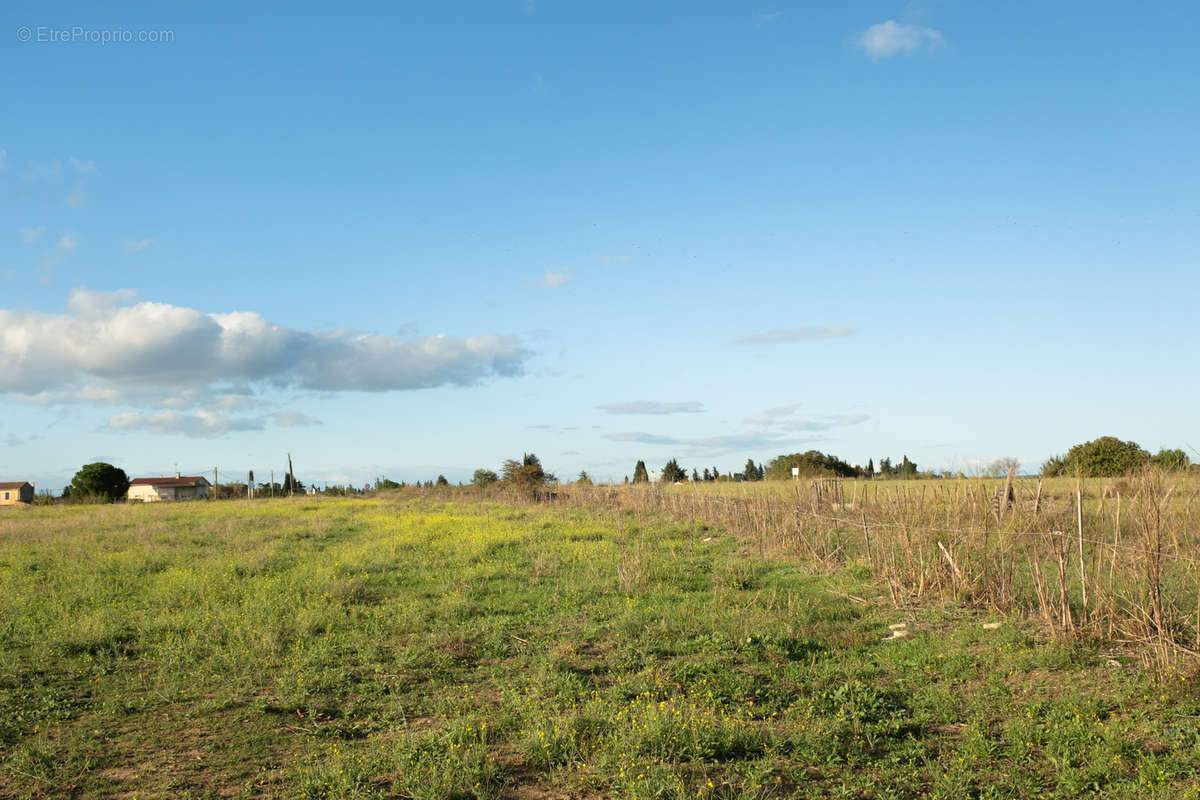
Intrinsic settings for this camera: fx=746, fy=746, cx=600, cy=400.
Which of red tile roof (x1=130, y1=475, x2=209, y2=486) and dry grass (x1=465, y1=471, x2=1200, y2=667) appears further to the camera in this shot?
red tile roof (x1=130, y1=475, x2=209, y2=486)

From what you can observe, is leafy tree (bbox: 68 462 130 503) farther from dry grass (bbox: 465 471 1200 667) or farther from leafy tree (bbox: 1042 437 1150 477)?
leafy tree (bbox: 1042 437 1150 477)

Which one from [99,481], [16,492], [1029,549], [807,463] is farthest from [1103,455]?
[16,492]

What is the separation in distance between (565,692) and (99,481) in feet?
192

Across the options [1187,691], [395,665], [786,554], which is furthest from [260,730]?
[786,554]

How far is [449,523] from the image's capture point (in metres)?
22.3

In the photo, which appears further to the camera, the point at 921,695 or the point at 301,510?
the point at 301,510

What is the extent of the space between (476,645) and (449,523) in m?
13.9

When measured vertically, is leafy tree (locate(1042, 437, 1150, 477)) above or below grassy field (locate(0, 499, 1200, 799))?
above

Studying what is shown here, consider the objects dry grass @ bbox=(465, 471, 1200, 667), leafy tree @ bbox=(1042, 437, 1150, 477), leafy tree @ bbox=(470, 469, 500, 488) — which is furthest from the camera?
leafy tree @ bbox=(470, 469, 500, 488)

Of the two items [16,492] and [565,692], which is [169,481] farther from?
[565,692]

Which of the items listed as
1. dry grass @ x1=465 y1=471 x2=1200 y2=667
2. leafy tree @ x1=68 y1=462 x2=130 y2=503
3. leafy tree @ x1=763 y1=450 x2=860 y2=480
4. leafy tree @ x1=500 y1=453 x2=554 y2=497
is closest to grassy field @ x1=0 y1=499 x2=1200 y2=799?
dry grass @ x1=465 y1=471 x2=1200 y2=667

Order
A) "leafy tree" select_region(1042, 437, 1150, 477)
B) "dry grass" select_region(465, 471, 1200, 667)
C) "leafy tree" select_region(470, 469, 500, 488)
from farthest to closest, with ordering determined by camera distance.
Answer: "leafy tree" select_region(470, 469, 500, 488) → "leafy tree" select_region(1042, 437, 1150, 477) → "dry grass" select_region(465, 471, 1200, 667)

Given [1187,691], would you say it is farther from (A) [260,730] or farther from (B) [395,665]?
(A) [260,730]

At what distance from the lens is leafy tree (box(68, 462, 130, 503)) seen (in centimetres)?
5222
